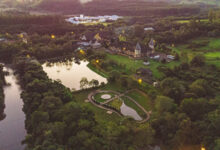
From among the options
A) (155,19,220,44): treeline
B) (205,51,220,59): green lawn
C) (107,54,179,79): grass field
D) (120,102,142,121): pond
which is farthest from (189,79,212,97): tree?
(155,19,220,44): treeline

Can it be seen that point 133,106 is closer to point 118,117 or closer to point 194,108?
point 118,117

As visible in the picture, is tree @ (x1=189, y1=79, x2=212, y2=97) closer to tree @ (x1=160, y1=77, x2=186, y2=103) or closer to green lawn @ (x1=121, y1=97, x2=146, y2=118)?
tree @ (x1=160, y1=77, x2=186, y2=103)

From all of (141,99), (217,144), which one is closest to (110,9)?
(141,99)

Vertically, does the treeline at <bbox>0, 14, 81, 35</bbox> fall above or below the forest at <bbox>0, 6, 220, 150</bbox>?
above

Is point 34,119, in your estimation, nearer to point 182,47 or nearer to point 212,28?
point 182,47

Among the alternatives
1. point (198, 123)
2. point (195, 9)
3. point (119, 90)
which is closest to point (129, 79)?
point (119, 90)
